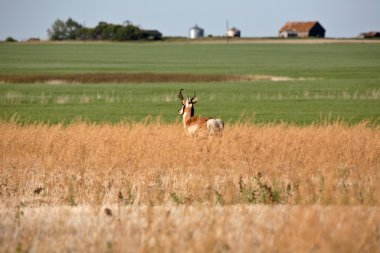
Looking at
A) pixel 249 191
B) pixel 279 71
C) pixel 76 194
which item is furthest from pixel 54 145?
pixel 279 71

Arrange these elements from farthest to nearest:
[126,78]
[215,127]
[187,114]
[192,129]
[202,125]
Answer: [126,78] < [187,114] < [192,129] < [202,125] < [215,127]

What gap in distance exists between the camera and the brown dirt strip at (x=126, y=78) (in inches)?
2896

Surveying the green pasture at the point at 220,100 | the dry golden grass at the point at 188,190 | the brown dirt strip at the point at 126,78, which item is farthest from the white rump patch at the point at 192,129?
the brown dirt strip at the point at 126,78

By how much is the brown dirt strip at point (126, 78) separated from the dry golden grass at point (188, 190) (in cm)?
4921

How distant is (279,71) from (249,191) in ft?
243

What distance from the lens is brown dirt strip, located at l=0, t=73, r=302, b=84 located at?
73.6 meters

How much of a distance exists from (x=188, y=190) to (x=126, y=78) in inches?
2442

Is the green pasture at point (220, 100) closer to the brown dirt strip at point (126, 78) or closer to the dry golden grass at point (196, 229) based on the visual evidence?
the brown dirt strip at point (126, 78)

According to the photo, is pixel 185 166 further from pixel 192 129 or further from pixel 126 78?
pixel 126 78

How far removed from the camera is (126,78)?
76.8 metres

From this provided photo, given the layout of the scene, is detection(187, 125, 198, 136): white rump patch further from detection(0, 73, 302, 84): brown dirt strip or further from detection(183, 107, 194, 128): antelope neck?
detection(0, 73, 302, 84): brown dirt strip

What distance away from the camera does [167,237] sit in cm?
1054

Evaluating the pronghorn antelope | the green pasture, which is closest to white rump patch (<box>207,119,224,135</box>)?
the pronghorn antelope

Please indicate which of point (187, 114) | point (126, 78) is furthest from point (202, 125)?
point (126, 78)
